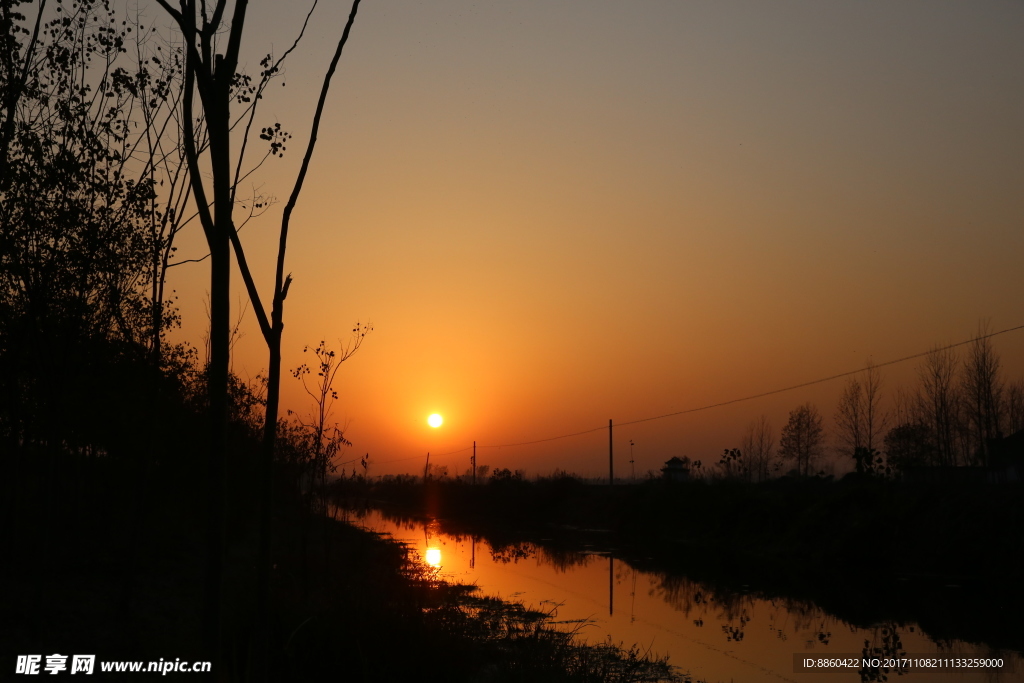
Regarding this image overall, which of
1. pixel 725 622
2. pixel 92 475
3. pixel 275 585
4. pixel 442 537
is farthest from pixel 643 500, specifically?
pixel 275 585

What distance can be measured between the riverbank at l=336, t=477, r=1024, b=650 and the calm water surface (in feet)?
3.65

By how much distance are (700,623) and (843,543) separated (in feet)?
47.4

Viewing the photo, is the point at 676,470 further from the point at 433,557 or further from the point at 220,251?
the point at 220,251

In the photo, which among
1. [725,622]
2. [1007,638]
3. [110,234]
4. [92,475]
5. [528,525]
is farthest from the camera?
[528,525]

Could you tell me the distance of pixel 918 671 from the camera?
516 inches

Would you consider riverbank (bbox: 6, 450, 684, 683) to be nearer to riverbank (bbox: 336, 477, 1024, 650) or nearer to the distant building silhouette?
riverbank (bbox: 336, 477, 1024, 650)

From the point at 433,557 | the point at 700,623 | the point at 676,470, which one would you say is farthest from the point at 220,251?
the point at 676,470

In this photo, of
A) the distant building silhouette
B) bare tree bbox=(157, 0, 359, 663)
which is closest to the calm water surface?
bare tree bbox=(157, 0, 359, 663)

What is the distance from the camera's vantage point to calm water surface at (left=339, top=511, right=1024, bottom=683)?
13.1m

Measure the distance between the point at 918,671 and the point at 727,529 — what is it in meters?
26.2

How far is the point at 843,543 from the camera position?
1154 inches

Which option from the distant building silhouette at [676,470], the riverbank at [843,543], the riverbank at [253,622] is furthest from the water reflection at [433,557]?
the distant building silhouette at [676,470]

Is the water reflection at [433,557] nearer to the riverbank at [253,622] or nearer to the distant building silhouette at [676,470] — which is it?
the riverbank at [253,622]

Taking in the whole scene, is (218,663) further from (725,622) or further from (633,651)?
(725,622)
